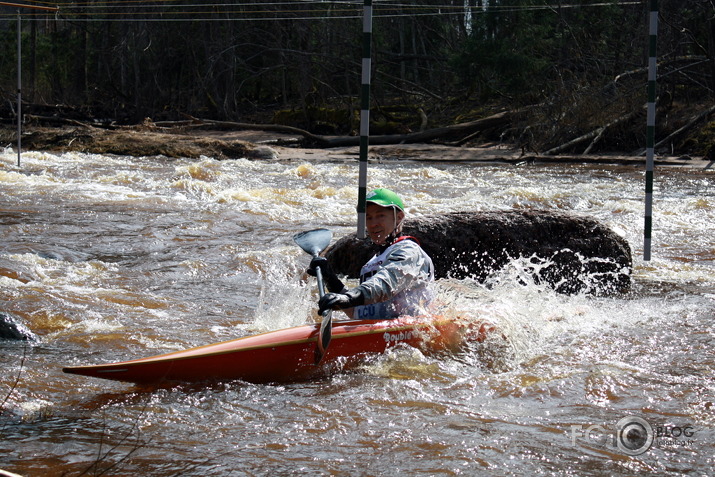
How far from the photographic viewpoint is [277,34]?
850 inches

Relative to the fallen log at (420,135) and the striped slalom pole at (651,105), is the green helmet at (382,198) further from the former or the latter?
the fallen log at (420,135)

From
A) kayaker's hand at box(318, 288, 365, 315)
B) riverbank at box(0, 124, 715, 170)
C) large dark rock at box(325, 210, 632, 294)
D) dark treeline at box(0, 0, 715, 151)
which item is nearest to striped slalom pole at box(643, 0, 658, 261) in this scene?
large dark rock at box(325, 210, 632, 294)

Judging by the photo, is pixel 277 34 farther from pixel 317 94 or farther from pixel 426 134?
pixel 426 134

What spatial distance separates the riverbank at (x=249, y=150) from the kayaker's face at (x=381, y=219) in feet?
36.5

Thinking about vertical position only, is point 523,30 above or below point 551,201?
above

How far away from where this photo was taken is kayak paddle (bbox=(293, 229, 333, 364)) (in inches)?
139

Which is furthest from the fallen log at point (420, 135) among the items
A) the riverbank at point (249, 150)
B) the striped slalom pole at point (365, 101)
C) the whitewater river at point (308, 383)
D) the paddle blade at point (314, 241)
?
the paddle blade at point (314, 241)

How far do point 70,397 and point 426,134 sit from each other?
582 inches

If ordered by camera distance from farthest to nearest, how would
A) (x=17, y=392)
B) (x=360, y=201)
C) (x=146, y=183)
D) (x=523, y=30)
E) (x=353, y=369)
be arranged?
1. (x=523, y=30)
2. (x=146, y=183)
3. (x=360, y=201)
4. (x=353, y=369)
5. (x=17, y=392)

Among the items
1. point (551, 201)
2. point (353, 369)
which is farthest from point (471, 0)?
point (353, 369)

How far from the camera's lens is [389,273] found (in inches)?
149

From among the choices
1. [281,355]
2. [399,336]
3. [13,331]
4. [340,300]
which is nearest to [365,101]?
[399,336]

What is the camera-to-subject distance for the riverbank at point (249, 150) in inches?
582

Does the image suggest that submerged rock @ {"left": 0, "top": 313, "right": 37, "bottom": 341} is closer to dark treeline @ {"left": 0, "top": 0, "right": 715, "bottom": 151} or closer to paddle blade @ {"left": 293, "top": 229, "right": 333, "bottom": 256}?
paddle blade @ {"left": 293, "top": 229, "right": 333, "bottom": 256}
